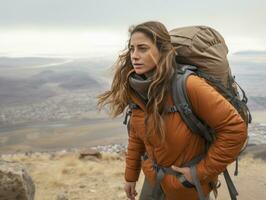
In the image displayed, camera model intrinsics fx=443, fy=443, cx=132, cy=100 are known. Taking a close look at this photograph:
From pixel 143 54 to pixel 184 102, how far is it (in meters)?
0.36

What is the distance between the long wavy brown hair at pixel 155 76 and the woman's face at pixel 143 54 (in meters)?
0.02

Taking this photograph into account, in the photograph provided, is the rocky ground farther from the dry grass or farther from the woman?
the woman

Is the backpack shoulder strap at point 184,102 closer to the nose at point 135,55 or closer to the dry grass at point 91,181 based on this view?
the nose at point 135,55

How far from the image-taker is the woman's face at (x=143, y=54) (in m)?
2.42

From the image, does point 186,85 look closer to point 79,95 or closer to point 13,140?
point 13,140

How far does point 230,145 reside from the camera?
2.34 meters

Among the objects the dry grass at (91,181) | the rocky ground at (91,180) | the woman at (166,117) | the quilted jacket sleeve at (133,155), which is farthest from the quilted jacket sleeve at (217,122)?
the dry grass at (91,181)

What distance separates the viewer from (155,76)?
2.36m

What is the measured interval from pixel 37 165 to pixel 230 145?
1005 cm

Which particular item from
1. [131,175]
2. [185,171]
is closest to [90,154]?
[131,175]

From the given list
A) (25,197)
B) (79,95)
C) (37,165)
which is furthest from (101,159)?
(79,95)

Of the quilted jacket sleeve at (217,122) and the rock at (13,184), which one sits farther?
the rock at (13,184)

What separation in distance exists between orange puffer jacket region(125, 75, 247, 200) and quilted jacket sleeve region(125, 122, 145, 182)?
14 cm

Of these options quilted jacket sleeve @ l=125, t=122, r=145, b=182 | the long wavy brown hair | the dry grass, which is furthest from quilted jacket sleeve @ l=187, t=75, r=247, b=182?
the dry grass
